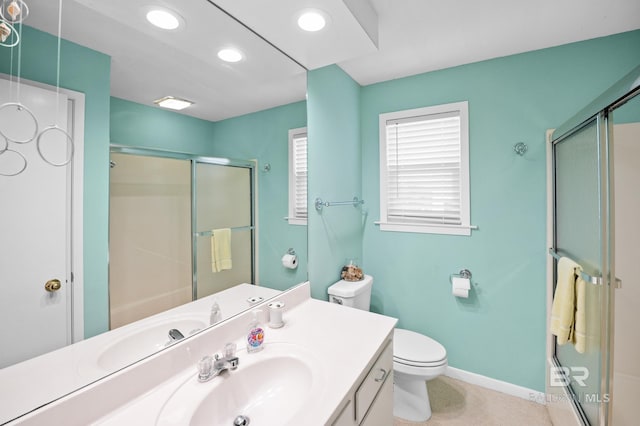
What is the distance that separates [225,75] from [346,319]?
134 centimetres

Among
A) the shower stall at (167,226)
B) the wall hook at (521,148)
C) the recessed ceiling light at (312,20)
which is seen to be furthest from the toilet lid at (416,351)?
the recessed ceiling light at (312,20)

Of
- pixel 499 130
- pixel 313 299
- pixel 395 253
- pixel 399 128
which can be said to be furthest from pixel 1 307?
pixel 499 130

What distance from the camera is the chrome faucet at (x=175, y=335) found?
0.98 metres

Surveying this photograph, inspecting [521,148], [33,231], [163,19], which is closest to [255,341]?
[33,231]

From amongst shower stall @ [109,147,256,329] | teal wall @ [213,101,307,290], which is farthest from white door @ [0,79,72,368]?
teal wall @ [213,101,307,290]

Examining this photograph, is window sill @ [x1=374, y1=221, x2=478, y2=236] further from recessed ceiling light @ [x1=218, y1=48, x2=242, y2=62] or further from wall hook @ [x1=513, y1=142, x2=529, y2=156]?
recessed ceiling light @ [x1=218, y1=48, x2=242, y2=62]

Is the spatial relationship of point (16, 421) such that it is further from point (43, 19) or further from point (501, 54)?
point (501, 54)

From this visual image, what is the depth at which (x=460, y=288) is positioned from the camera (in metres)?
1.98

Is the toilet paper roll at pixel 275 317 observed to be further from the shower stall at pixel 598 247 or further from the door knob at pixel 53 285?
the shower stall at pixel 598 247

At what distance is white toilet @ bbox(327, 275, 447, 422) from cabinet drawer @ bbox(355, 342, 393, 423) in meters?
0.41

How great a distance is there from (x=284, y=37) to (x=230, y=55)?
1.02 ft

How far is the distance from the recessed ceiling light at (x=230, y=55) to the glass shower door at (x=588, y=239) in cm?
165

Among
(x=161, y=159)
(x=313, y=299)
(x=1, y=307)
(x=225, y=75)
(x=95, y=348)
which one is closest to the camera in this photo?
(x=1, y=307)

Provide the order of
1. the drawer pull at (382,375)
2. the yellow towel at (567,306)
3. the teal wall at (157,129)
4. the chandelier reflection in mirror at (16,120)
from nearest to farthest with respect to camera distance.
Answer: the chandelier reflection in mirror at (16,120) < the teal wall at (157,129) < the drawer pull at (382,375) < the yellow towel at (567,306)
